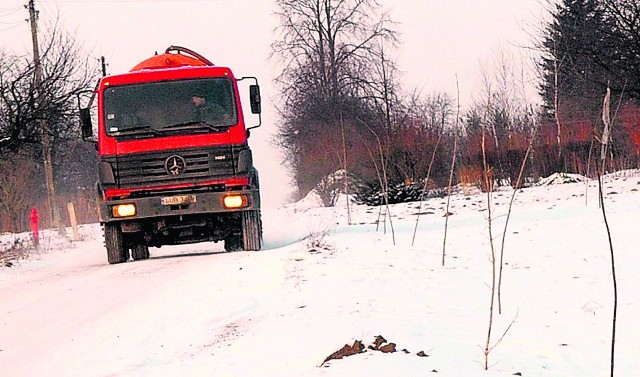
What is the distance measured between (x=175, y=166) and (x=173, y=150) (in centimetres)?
21

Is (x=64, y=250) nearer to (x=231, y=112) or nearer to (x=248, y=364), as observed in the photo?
(x=231, y=112)

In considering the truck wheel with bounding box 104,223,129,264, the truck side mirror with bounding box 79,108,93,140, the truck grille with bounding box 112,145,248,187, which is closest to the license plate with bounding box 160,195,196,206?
the truck grille with bounding box 112,145,248,187

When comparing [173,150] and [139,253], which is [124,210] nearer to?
Answer: [173,150]

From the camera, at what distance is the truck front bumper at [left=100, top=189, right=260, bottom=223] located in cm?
995

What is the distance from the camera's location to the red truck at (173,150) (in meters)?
9.98

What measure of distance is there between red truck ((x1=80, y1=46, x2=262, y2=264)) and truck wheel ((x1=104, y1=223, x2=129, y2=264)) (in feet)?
0.25

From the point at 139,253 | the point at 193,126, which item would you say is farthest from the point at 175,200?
the point at 139,253

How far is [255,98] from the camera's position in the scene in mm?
10852

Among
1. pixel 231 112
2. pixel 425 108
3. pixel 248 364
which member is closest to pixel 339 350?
pixel 248 364

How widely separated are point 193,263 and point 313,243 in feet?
5.40

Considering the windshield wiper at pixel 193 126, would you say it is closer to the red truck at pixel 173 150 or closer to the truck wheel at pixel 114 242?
the red truck at pixel 173 150

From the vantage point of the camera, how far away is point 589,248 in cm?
916

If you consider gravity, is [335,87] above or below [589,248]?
above

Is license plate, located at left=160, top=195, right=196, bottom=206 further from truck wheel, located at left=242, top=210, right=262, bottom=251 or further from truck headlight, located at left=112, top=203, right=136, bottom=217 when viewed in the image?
truck wheel, located at left=242, top=210, right=262, bottom=251
